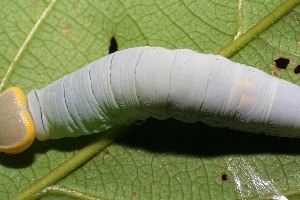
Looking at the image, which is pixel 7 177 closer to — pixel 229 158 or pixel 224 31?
pixel 229 158

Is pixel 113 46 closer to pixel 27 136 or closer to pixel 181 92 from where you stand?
pixel 181 92

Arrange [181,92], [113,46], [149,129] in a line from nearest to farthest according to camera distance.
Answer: [181,92] → [149,129] → [113,46]


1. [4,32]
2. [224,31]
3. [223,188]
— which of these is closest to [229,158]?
[223,188]

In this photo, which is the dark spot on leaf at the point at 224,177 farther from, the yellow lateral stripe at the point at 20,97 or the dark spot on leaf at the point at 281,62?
the yellow lateral stripe at the point at 20,97

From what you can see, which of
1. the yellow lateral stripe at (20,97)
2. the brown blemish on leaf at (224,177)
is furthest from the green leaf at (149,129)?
the yellow lateral stripe at (20,97)

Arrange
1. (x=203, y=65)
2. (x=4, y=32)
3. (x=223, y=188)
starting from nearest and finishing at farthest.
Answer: (x=203, y=65), (x=223, y=188), (x=4, y=32)

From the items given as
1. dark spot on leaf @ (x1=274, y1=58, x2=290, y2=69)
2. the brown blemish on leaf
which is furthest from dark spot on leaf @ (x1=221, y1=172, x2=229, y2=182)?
dark spot on leaf @ (x1=274, y1=58, x2=290, y2=69)

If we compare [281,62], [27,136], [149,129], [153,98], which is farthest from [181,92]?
[27,136]
